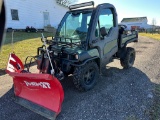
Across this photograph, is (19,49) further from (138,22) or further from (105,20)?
(138,22)

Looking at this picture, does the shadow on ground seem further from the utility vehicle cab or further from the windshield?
the windshield

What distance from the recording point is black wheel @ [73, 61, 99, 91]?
4.23 metres

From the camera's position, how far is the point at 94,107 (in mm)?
3914

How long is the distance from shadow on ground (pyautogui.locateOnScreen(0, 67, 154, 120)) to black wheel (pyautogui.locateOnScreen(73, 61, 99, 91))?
0.65 feet

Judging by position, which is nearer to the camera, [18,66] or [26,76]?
[26,76]

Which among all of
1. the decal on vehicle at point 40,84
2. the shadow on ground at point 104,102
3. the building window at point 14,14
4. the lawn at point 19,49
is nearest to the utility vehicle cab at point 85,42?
the shadow on ground at point 104,102

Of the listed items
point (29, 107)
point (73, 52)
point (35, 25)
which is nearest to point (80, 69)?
point (73, 52)

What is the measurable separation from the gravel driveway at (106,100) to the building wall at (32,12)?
47.6ft

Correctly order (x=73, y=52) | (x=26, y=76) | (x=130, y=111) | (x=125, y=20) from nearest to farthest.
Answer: (x=26, y=76) → (x=130, y=111) → (x=73, y=52) → (x=125, y=20)

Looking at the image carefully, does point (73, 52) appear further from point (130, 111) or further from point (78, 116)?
point (130, 111)

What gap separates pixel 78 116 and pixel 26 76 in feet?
4.29

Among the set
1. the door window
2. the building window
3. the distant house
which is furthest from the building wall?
the distant house

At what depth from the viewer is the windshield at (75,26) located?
4.77 meters

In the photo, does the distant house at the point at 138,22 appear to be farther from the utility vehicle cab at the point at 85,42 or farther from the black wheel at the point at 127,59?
the utility vehicle cab at the point at 85,42
